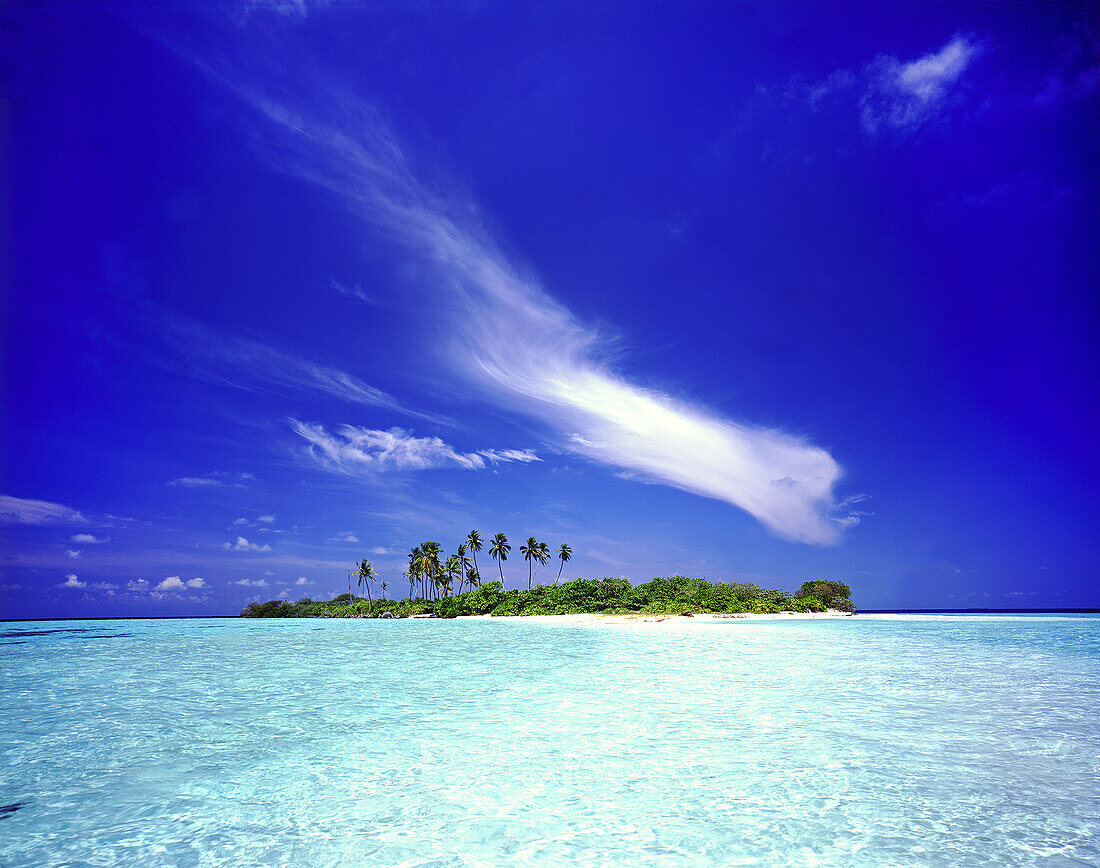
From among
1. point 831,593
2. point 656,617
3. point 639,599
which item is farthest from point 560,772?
point 831,593

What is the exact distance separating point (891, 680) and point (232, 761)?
47.1 ft

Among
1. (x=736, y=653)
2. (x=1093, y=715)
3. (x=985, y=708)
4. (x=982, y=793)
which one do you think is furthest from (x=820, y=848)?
(x=736, y=653)

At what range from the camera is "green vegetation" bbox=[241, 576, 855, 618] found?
6059cm

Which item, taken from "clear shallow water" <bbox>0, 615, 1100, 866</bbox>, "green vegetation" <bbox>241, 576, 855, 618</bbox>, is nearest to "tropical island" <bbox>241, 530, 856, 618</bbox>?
"green vegetation" <bbox>241, 576, 855, 618</bbox>

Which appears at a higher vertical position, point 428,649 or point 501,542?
point 501,542

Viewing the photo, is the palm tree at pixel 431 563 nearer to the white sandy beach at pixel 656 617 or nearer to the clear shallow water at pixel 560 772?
the white sandy beach at pixel 656 617

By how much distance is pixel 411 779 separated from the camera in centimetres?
670

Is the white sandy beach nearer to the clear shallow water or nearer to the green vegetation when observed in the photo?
the green vegetation

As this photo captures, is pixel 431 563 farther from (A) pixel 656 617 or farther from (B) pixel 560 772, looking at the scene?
(B) pixel 560 772

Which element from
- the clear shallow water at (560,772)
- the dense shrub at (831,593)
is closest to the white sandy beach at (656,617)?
the dense shrub at (831,593)

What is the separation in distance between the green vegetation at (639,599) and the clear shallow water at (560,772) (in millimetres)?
48177

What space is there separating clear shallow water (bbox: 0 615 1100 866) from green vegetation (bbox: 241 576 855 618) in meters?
48.2

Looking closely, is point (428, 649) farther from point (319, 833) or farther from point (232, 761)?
point (319, 833)

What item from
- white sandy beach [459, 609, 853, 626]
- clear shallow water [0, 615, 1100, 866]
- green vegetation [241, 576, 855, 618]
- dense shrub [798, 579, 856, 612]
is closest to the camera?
clear shallow water [0, 615, 1100, 866]
